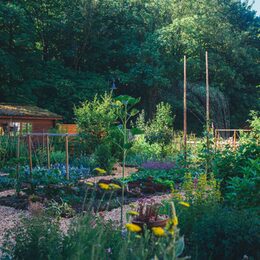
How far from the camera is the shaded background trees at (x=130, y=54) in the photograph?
84.6ft

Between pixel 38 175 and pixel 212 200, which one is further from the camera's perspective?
pixel 38 175

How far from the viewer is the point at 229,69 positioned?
29.2 metres

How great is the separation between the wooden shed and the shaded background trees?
Answer: 170 inches

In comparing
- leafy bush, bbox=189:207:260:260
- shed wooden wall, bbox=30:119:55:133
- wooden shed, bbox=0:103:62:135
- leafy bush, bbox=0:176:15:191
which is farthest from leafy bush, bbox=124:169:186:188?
shed wooden wall, bbox=30:119:55:133

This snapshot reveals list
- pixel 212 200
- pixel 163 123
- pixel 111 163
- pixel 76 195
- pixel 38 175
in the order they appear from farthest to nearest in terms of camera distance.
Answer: pixel 163 123 < pixel 111 163 < pixel 38 175 < pixel 76 195 < pixel 212 200

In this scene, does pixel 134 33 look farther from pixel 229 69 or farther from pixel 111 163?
pixel 111 163

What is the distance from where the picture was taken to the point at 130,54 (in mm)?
27844

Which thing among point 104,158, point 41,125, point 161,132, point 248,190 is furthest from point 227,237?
point 41,125

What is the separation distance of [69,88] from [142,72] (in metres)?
4.73

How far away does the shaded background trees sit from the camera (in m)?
25.8

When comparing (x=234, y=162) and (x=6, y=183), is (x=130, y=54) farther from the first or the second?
(x=234, y=162)

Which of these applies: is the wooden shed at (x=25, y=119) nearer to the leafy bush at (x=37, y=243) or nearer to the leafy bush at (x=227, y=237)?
the leafy bush at (x=37, y=243)

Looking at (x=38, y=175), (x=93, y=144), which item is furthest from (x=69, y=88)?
(x=38, y=175)

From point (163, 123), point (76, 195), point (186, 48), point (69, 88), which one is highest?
point (186, 48)
